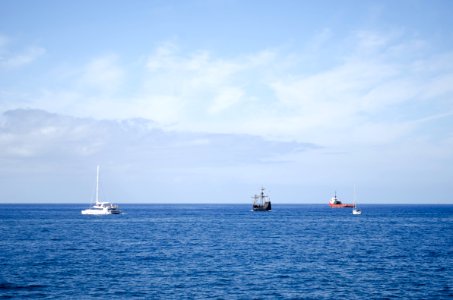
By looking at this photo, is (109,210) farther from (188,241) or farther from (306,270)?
(306,270)

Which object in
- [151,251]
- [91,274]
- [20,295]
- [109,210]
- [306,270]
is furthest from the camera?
[109,210]

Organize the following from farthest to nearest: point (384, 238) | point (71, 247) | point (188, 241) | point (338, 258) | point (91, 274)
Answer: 1. point (384, 238)
2. point (188, 241)
3. point (71, 247)
4. point (338, 258)
5. point (91, 274)

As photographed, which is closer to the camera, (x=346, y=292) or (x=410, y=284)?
(x=346, y=292)

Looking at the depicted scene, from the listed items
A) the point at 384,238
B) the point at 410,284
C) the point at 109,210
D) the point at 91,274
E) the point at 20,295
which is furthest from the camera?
the point at 109,210

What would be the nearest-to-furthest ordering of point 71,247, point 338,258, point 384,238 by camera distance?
point 338,258
point 71,247
point 384,238

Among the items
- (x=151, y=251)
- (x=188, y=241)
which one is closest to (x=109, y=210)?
(x=188, y=241)

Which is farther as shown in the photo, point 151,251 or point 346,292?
point 151,251

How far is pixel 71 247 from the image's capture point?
67375 millimetres

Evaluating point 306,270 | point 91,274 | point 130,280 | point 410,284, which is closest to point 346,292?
point 410,284

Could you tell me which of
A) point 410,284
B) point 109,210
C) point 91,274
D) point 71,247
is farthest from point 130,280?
point 109,210

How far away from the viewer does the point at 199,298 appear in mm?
35625

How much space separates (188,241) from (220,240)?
5.58 m

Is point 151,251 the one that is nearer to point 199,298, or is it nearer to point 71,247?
point 71,247

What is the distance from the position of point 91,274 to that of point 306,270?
21.3 m
